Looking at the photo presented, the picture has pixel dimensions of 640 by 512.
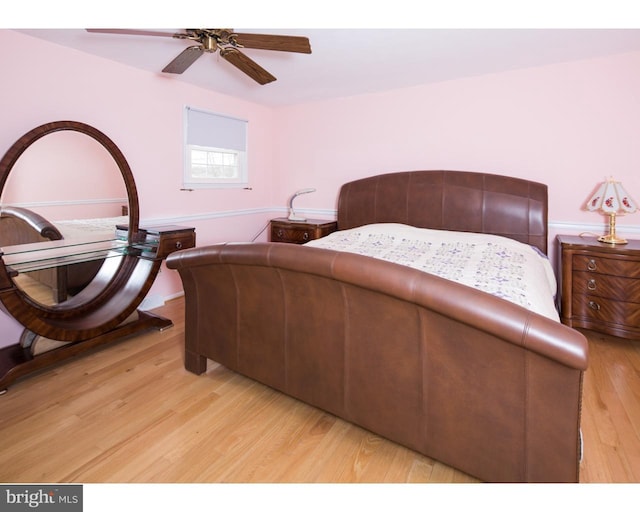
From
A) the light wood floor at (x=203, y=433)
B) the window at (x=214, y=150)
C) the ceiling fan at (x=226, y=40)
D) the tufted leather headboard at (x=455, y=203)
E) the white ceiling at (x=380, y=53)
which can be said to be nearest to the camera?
the light wood floor at (x=203, y=433)

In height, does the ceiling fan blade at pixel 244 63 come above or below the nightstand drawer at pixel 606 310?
above

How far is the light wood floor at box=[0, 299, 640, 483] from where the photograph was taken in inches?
58.7

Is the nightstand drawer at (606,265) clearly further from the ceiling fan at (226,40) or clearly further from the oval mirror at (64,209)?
the oval mirror at (64,209)

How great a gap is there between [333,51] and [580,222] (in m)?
2.44

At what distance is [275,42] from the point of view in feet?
6.56

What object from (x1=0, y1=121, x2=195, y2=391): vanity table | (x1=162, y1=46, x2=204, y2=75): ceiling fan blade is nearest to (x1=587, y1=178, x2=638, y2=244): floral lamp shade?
(x1=162, y1=46, x2=204, y2=75): ceiling fan blade

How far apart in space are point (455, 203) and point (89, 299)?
10.2 ft

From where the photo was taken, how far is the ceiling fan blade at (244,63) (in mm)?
2164

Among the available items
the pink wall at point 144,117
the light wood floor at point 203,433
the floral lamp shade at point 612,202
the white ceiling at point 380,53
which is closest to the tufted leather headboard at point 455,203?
the floral lamp shade at point 612,202

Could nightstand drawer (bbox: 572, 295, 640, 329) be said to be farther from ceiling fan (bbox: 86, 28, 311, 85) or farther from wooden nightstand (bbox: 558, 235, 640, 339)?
ceiling fan (bbox: 86, 28, 311, 85)

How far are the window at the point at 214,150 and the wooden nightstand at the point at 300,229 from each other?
2.49ft
